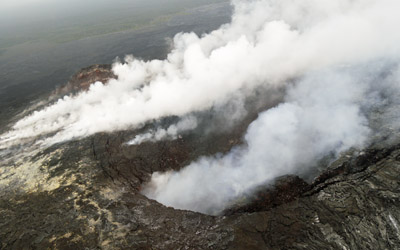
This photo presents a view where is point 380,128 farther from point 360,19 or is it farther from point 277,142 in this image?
point 360,19

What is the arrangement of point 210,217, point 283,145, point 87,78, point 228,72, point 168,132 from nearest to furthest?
point 210,217 → point 283,145 → point 168,132 → point 228,72 → point 87,78

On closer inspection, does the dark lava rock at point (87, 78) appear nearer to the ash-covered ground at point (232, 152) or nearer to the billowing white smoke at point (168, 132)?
the ash-covered ground at point (232, 152)

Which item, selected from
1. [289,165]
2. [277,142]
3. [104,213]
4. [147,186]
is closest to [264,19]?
[277,142]

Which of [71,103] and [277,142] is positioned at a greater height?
[71,103]

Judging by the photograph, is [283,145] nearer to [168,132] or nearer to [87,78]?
[168,132]

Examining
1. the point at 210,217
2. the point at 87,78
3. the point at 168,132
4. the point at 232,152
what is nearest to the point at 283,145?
the point at 232,152

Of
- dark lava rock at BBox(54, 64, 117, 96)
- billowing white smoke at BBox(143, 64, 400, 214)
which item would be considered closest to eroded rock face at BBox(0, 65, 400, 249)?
billowing white smoke at BBox(143, 64, 400, 214)
